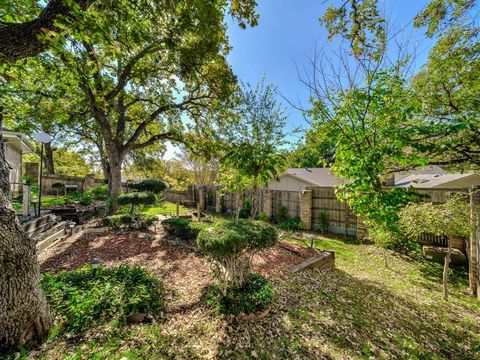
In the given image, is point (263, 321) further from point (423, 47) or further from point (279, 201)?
point (279, 201)

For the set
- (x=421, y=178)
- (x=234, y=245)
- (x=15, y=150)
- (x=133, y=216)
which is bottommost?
(x=133, y=216)

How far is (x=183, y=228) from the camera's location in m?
6.28

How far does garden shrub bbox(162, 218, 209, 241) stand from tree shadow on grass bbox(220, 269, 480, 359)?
2862mm

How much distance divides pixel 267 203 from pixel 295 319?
28.7 ft

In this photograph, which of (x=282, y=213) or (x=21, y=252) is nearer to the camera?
(x=21, y=252)

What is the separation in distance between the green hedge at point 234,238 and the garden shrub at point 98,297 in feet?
3.63

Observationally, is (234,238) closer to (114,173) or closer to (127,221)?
(127,221)

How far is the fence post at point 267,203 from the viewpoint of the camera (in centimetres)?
1167

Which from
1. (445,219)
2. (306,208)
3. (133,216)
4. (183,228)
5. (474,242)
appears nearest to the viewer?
A: (445,219)

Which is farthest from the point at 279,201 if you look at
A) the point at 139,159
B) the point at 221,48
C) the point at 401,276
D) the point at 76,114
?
the point at 139,159

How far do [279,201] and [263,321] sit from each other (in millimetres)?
8704

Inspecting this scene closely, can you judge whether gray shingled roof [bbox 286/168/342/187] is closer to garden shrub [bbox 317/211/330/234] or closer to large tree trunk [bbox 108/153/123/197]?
garden shrub [bbox 317/211/330/234]

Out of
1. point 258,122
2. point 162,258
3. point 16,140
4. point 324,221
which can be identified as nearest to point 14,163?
point 16,140

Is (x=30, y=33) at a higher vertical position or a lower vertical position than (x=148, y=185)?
higher
